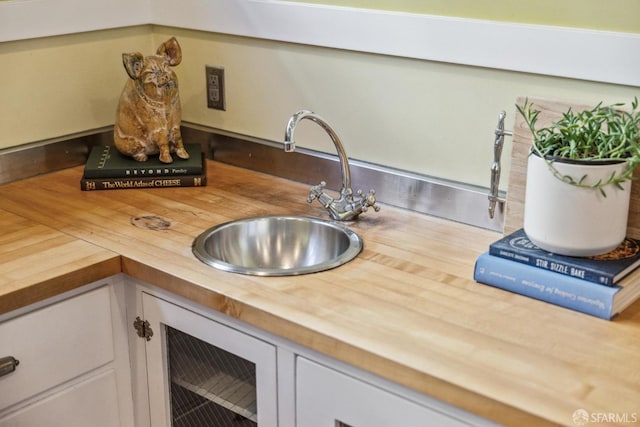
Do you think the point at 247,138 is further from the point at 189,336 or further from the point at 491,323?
the point at 491,323

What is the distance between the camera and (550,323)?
133cm

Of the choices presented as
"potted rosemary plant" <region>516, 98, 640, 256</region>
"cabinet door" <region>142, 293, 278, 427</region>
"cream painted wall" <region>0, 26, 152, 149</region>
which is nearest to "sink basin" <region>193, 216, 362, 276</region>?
"cabinet door" <region>142, 293, 278, 427</region>

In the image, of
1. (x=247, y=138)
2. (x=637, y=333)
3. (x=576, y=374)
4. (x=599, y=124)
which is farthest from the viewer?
(x=247, y=138)

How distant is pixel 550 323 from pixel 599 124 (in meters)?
0.34

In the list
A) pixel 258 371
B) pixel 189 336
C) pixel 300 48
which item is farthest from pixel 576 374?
pixel 300 48

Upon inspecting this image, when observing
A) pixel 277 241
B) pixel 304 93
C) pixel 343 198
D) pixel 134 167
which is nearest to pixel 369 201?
pixel 343 198

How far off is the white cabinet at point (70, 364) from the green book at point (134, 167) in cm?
41

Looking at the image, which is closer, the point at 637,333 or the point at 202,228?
the point at 637,333

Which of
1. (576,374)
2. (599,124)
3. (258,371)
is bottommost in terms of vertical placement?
(258,371)

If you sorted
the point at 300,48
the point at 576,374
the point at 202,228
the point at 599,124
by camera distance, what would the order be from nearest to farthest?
the point at 576,374, the point at 599,124, the point at 202,228, the point at 300,48

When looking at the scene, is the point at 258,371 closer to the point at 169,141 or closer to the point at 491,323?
the point at 491,323

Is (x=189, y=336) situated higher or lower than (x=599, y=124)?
lower

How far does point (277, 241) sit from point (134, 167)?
1.36ft

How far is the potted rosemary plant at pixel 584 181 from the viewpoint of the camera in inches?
53.9
